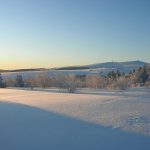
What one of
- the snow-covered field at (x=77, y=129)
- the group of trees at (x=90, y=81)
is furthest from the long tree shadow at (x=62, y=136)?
the group of trees at (x=90, y=81)

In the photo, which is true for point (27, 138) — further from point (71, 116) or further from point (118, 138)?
point (71, 116)

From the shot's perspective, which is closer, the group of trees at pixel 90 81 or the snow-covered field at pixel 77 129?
the snow-covered field at pixel 77 129

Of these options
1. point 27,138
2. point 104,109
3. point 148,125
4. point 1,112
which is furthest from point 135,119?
point 1,112

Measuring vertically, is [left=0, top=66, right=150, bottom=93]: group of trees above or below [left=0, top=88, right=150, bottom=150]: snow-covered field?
below

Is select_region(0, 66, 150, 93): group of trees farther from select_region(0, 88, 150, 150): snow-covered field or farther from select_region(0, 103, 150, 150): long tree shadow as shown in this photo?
select_region(0, 103, 150, 150): long tree shadow

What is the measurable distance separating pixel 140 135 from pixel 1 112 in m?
5.40

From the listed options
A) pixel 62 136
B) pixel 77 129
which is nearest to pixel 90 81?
pixel 77 129

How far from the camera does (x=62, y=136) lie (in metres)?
7.53

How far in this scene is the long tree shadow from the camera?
22.4ft

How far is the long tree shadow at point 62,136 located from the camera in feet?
22.4

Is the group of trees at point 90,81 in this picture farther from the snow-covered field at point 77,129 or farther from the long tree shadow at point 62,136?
the long tree shadow at point 62,136

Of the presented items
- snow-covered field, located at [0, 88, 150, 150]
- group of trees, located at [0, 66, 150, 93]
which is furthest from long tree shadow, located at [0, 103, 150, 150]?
group of trees, located at [0, 66, 150, 93]

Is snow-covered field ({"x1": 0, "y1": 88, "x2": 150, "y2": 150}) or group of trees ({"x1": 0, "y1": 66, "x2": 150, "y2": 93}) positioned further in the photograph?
group of trees ({"x1": 0, "y1": 66, "x2": 150, "y2": 93})

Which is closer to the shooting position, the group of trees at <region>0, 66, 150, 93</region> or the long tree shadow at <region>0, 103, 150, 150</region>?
the long tree shadow at <region>0, 103, 150, 150</region>
